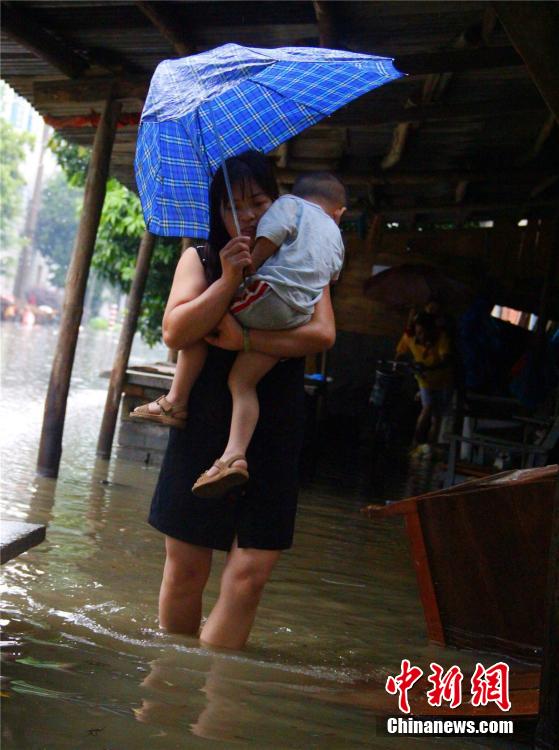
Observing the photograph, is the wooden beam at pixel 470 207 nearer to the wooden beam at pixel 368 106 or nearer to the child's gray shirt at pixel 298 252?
the wooden beam at pixel 368 106

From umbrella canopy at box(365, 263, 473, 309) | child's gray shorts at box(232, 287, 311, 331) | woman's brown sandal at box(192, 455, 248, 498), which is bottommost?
woman's brown sandal at box(192, 455, 248, 498)

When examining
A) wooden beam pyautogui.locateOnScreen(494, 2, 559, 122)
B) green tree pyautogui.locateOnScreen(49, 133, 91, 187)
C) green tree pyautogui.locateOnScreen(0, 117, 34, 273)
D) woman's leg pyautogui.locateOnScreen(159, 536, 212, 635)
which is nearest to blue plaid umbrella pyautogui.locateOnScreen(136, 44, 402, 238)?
wooden beam pyautogui.locateOnScreen(494, 2, 559, 122)

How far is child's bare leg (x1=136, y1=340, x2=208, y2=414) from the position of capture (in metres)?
3.50

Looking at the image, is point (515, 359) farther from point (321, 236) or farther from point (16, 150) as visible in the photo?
point (16, 150)

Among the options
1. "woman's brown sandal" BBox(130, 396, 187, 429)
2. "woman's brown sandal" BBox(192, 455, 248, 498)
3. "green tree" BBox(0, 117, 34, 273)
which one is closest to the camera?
"woman's brown sandal" BBox(192, 455, 248, 498)

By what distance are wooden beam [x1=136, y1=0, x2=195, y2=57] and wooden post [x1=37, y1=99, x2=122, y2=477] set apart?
1.43 m

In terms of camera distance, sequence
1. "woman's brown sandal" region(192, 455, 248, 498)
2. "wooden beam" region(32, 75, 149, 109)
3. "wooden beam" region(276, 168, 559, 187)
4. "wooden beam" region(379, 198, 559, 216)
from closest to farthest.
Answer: "woman's brown sandal" region(192, 455, 248, 498) < "wooden beam" region(32, 75, 149, 109) < "wooden beam" region(276, 168, 559, 187) < "wooden beam" region(379, 198, 559, 216)

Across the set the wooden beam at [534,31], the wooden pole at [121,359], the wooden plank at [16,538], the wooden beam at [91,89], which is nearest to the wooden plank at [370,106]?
the wooden beam at [91,89]

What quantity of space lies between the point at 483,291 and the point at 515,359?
3.28 ft

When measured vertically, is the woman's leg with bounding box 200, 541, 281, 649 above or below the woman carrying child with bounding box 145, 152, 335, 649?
below

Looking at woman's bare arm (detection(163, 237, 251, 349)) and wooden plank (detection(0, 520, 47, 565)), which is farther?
wooden plank (detection(0, 520, 47, 565))

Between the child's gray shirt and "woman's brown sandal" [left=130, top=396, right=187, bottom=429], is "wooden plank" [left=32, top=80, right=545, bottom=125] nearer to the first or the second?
the child's gray shirt

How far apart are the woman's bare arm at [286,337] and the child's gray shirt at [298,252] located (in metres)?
0.06

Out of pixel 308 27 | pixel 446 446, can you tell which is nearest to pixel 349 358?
pixel 446 446
